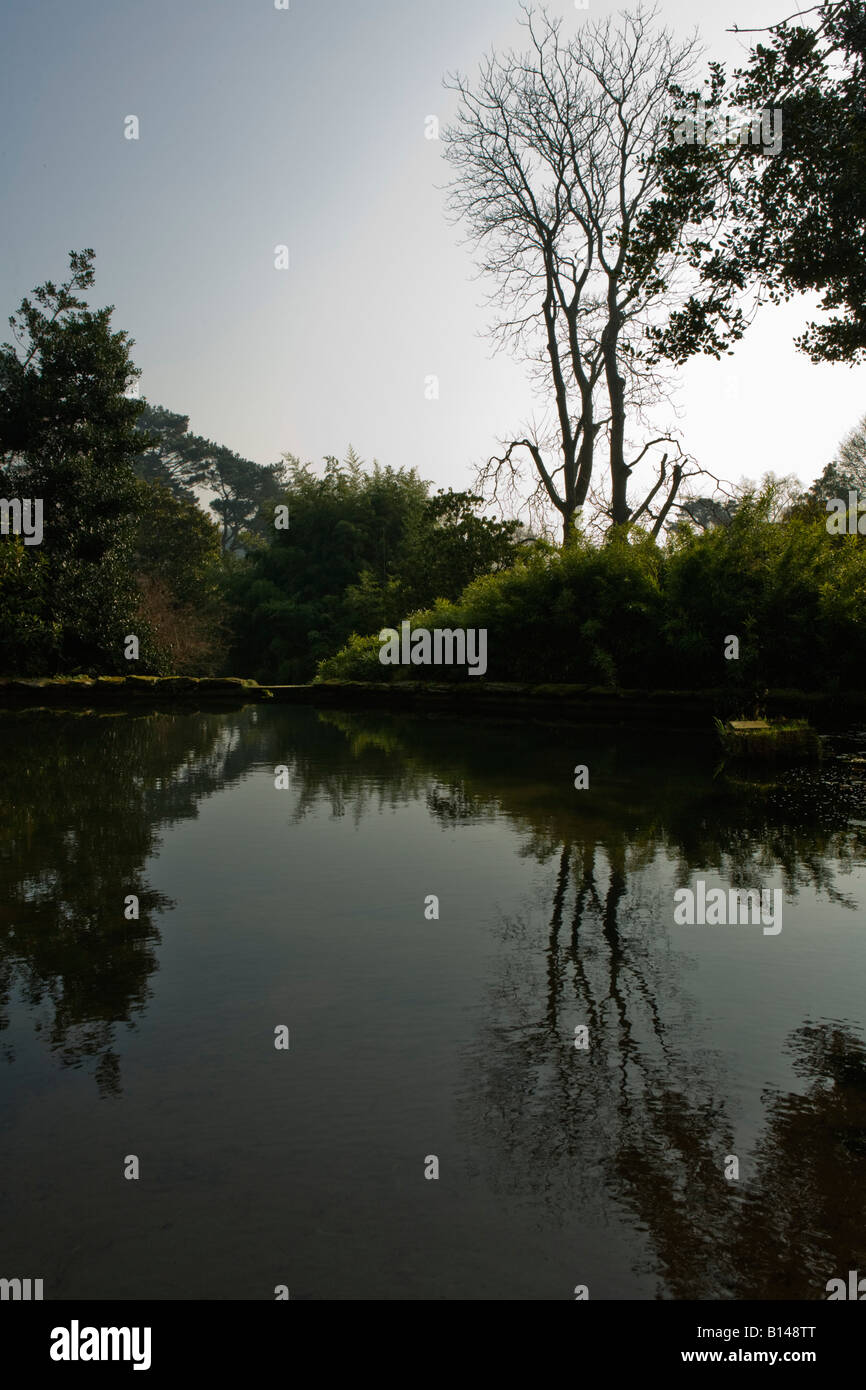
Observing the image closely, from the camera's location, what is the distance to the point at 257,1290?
181 cm

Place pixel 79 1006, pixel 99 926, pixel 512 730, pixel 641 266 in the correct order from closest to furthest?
1. pixel 79 1006
2. pixel 99 926
3. pixel 641 266
4. pixel 512 730

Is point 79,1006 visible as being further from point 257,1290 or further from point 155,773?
point 155,773

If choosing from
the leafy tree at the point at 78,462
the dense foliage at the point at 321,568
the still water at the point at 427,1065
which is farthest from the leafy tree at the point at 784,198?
the dense foliage at the point at 321,568

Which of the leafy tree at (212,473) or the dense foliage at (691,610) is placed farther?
the leafy tree at (212,473)

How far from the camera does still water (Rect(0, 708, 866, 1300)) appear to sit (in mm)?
1928

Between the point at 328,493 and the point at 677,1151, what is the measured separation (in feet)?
115

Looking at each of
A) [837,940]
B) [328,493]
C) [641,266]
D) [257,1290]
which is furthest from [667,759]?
[328,493]
